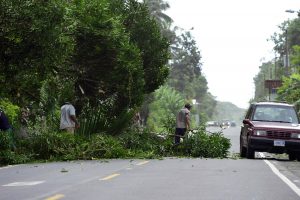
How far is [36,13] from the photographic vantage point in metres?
16.8

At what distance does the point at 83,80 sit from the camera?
27.0 meters

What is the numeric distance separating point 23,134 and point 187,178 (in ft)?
35.8

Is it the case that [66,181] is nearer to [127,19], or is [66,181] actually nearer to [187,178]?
[187,178]

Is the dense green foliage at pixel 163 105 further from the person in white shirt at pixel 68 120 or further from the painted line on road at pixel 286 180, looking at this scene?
the painted line on road at pixel 286 180

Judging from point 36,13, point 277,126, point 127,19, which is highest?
point 127,19

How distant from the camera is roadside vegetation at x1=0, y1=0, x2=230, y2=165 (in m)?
17.5

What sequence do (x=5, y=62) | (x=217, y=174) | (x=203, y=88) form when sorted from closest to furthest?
1. (x=217, y=174)
2. (x=5, y=62)
3. (x=203, y=88)

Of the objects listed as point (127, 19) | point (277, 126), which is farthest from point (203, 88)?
point (277, 126)

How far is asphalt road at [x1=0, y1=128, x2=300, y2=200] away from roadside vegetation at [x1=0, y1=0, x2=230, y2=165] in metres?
2.04

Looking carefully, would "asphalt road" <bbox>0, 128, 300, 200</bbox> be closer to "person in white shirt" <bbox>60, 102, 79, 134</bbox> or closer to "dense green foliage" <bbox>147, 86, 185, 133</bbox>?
"person in white shirt" <bbox>60, 102, 79, 134</bbox>

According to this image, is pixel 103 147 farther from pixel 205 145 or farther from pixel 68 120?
pixel 205 145

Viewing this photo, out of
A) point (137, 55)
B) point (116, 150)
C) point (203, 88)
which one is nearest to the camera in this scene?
point (116, 150)

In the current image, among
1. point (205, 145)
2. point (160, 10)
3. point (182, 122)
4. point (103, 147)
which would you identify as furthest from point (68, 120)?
point (160, 10)

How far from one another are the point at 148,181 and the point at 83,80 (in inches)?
589
